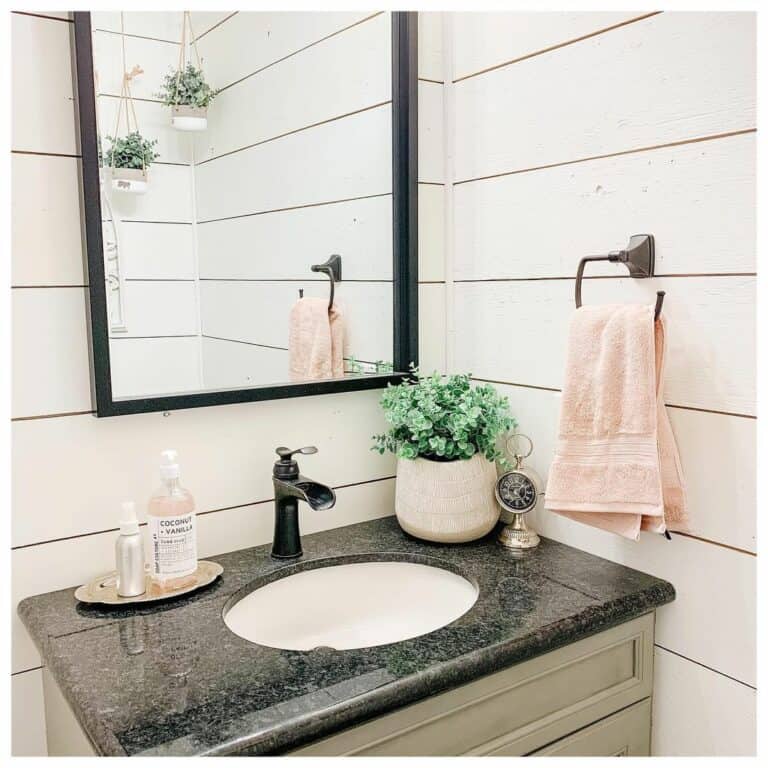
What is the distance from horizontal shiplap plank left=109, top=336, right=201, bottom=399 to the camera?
46.7 inches

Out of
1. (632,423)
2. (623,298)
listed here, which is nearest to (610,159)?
(623,298)

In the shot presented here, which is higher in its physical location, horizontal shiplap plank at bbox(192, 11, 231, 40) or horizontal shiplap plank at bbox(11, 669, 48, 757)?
horizontal shiplap plank at bbox(192, 11, 231, 40)

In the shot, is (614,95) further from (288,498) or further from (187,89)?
(288,498)

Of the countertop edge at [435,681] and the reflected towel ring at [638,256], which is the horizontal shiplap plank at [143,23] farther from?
the countertop edge at [435,681]

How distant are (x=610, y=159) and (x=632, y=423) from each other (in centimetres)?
42

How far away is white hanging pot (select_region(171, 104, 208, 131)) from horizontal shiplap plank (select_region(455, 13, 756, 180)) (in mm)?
507

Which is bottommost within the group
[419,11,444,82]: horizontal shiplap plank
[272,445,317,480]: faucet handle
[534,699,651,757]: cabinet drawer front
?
[534,699,651,757]: cabinet drawer front

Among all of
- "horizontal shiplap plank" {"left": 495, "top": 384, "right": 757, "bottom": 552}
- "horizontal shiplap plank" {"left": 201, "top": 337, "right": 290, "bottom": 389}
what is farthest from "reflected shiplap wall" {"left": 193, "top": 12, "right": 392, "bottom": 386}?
"horizontal shiplap plank" {"left": 495, "top": 384, "right": 757, "bottom": 552}

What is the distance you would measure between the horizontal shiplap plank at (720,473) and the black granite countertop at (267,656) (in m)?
0.14

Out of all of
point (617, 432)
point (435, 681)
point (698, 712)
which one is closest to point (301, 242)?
point (617, 432)

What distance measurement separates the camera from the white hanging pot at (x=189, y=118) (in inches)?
47.7

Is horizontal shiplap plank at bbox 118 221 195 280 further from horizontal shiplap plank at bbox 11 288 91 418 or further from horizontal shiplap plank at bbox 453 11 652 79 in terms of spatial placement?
horizontal shiplap plank at bbox 453 11 652 79
